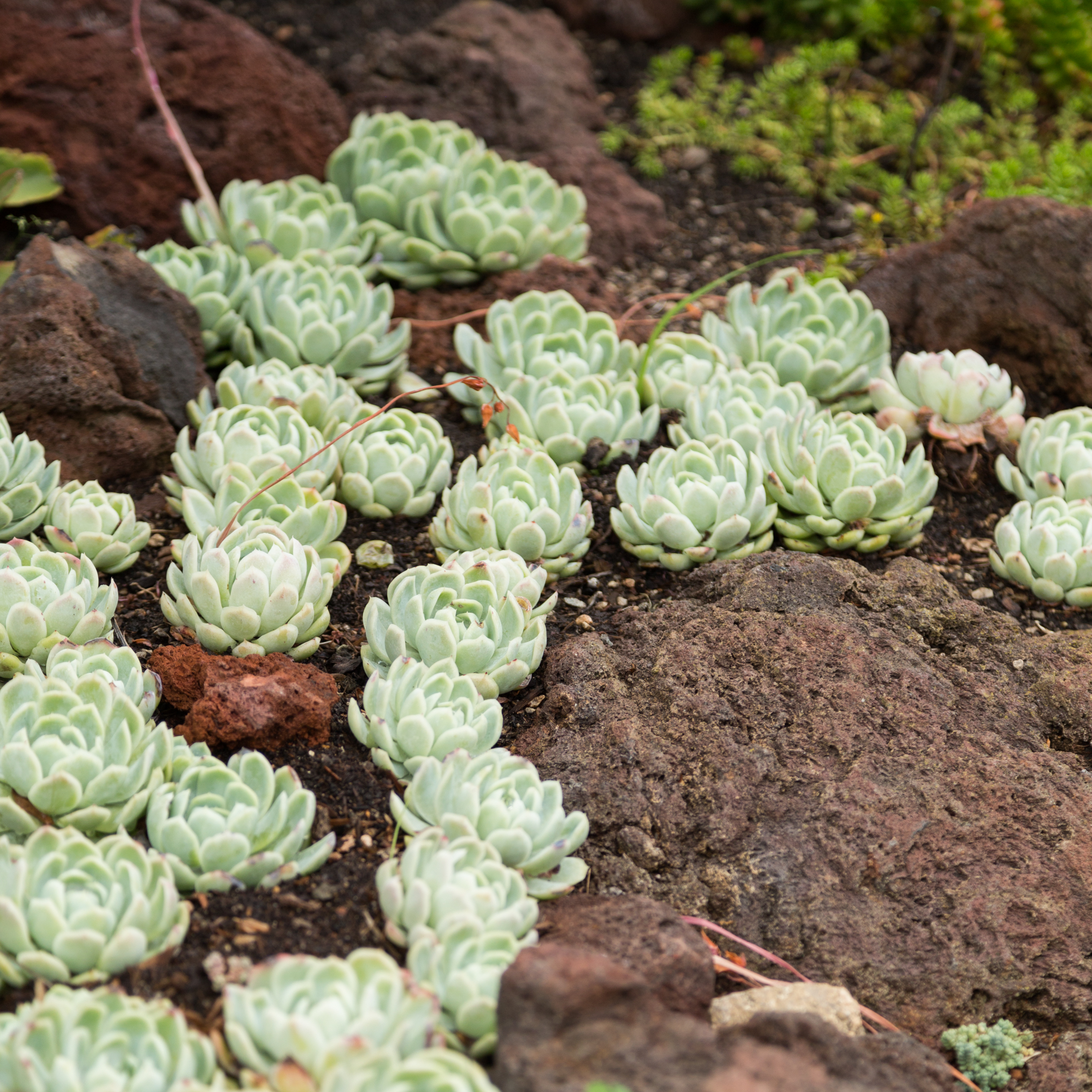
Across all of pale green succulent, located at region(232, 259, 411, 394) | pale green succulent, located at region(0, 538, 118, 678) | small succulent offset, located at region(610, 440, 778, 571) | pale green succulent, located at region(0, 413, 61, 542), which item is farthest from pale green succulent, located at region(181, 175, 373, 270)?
Result: pale green succulent, located at region(0, 538, 118, 678)

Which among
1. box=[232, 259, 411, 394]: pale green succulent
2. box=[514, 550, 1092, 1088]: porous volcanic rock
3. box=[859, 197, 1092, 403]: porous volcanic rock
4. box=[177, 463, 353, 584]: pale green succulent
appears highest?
box=[859, 197, 1092, 403]: porous volcanic rock

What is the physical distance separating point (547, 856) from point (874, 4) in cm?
436

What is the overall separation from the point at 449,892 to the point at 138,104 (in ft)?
10.5

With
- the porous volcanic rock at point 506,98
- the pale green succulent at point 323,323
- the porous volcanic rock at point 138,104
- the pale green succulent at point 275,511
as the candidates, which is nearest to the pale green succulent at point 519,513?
the pale green succulent at point 275,511

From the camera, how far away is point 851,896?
7.51 feet

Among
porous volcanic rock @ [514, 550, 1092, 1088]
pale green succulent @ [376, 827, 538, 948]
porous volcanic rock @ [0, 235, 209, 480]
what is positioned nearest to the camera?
pale green succulent @ [376, 827, 538, 948]

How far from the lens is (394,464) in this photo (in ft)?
10.2

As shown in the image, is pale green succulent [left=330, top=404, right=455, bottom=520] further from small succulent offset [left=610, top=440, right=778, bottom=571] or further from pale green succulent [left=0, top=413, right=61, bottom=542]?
pale green succulent [left=0, top=413, right=61, bottom=542]

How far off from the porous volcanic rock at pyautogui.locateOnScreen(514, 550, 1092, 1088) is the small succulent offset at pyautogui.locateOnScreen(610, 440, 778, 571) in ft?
0.64

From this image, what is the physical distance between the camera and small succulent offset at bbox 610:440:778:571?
291 centimetres

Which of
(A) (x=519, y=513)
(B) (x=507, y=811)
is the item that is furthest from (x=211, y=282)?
(B) (x=507, y=811)

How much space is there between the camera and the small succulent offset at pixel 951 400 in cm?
338

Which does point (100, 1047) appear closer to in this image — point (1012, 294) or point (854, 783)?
point (854, 783)

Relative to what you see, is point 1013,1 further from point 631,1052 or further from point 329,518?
point 631,1052
